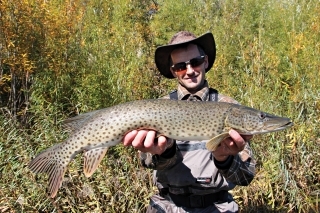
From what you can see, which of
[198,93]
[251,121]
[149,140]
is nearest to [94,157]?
[149,140]

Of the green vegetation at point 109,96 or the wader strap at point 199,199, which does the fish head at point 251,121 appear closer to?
the wader strap at point 199,199

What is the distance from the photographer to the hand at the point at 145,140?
8.12ft

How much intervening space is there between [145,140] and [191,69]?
813 millimetres

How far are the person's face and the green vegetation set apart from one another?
188cm

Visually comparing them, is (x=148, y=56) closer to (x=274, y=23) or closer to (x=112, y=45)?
(x=112, y=45)

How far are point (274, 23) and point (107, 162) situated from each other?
263 inches

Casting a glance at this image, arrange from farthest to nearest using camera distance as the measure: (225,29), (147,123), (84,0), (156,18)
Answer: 1. (156,18)
2. (84,0)
3. (225,29)
4. (147,123)

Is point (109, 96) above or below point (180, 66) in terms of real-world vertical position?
below

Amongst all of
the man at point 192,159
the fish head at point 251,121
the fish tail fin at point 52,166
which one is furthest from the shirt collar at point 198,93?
the fish tail fin at point 52,166

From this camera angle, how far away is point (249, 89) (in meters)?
4.95

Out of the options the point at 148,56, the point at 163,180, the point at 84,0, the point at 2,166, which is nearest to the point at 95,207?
the point at 2,166

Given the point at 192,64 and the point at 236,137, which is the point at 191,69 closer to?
the point at 192,64

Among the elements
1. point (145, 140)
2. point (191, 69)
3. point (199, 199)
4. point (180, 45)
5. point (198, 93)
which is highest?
point (180, 45)

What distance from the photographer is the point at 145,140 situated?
2.48 meters
